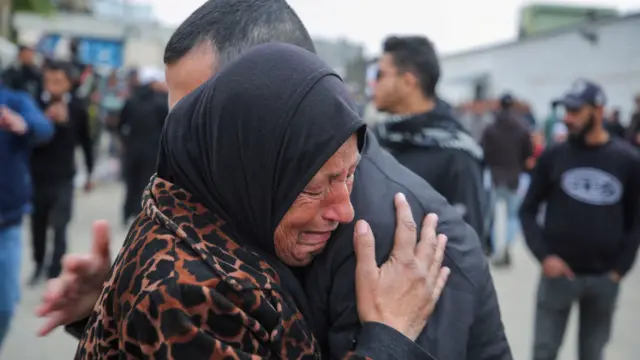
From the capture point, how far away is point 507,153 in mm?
8289

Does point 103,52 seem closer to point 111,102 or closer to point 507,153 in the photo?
point 111,102

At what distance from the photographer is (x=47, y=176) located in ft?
19.7

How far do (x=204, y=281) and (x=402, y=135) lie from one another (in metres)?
2.41

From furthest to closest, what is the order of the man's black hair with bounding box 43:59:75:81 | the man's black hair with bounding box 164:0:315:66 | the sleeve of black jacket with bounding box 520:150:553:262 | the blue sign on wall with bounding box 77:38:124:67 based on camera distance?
the blue sign on wall with bounding box 77:38:124:67 < the man's black hair with bounding box 43:59:75:81 < the sleeve of black jacket with bounding box 520:150:553:262 < the man's black hair with bounding box 164:0:315:66

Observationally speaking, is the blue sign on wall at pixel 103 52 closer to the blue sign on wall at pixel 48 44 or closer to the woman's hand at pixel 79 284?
the blue sign on wall at pixel 48 44

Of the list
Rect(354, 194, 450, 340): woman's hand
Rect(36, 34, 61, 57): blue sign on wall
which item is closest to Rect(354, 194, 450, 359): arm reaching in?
Rect(354, 194, 450, 340): woman's hand

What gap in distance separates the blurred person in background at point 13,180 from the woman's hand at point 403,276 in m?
2.95

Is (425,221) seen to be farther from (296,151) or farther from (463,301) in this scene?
(296,151)

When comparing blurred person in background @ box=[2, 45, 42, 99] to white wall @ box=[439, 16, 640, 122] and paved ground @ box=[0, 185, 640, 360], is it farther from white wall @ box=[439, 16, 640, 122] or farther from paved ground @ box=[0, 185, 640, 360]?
white wall @ box=[439, 16, 640, 122]

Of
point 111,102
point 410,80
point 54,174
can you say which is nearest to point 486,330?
point 410,80

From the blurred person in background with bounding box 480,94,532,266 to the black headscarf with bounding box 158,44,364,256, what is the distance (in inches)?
284

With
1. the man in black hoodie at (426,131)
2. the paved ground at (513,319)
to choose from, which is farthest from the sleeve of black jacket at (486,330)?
the paved ground at (513,319)

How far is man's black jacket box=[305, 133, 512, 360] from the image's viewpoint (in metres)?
1.36

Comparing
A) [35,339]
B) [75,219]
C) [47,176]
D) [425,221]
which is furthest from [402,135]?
[75,219]
